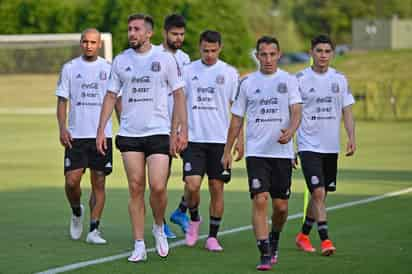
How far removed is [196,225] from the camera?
1222 centimetres

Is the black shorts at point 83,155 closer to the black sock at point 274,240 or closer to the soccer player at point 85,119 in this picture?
the soccer player at point 85,119

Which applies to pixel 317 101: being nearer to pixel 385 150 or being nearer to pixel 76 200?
pixel 76 200

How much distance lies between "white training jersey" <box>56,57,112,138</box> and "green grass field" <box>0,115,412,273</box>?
1175 mm

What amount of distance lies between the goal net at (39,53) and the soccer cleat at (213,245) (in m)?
23.2

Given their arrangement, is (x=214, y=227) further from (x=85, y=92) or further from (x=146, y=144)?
(x=85, y=92)

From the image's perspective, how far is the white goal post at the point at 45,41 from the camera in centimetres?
3281

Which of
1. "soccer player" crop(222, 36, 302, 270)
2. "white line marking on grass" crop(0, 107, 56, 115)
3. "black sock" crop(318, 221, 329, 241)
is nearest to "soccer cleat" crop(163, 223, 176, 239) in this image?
"black sock" crop(318, 221, 329, 241)

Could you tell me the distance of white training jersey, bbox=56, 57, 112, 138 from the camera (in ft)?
41.0

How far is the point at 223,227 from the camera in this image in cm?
1368

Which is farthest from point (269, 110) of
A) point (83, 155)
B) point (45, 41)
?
point (45, 41)

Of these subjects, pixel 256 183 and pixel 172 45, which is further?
pixel 172 45

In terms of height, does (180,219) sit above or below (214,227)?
below

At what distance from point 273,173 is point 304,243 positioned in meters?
1.24

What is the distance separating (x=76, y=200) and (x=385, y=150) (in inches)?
601
